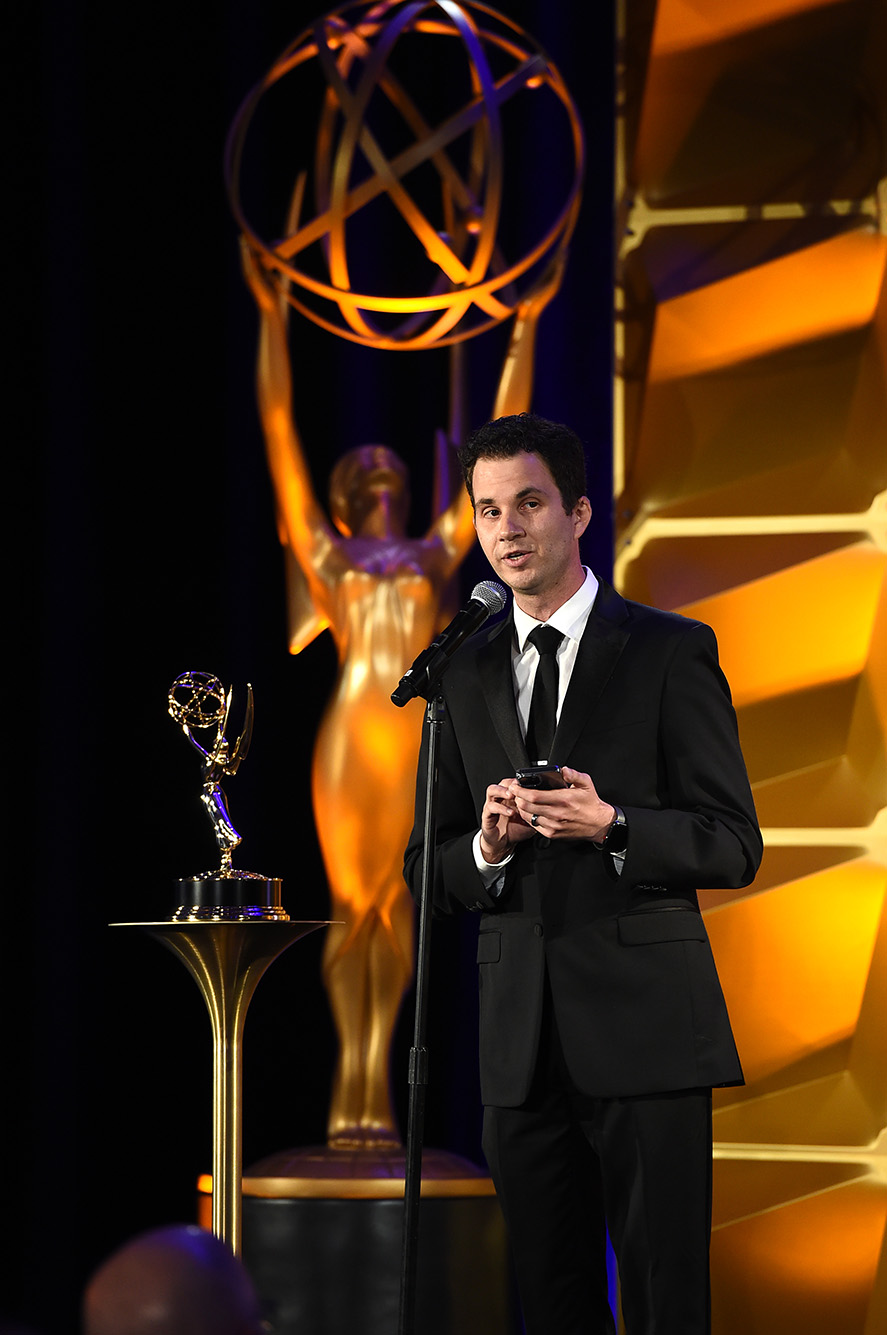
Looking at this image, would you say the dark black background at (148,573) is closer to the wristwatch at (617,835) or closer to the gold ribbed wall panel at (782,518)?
the gold ribbed wall panel at (782,518)

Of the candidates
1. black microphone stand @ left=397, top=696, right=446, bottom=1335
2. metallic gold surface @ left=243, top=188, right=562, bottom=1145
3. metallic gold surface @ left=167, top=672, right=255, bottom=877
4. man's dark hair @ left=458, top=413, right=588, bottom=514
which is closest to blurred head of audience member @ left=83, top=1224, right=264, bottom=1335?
black microphone stand @ left=397, top=696, right=446, bottom=1335

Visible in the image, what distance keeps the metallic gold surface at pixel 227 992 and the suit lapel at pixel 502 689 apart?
0.81 m

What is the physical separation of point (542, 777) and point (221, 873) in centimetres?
118

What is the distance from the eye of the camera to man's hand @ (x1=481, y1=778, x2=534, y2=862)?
6.34 feet

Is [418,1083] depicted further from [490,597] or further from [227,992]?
[227,992]

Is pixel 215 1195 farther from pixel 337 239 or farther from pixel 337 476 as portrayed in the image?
pixel 337 239

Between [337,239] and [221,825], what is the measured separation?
4.49ft

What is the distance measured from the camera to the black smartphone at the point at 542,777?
1.90 m

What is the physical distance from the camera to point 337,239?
3373 mm

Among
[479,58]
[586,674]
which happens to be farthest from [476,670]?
[479,58]

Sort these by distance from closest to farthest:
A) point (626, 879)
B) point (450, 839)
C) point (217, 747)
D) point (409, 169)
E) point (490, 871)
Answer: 1. point (626, 879)
2. point (490, 871)
3. point (450, 839)
4. point (217, 747)
5. point (409, 169)

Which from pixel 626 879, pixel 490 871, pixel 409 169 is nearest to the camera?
pixel 626 879

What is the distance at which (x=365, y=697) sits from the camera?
3.35m

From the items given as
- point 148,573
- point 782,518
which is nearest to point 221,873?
point 148,573
